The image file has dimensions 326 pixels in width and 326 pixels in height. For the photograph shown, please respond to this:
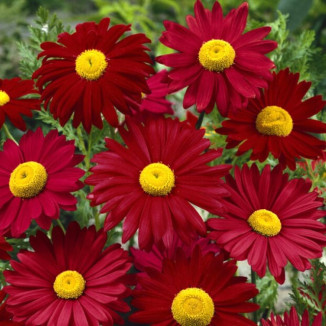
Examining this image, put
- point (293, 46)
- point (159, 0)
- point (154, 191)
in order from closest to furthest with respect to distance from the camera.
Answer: point (154, 191) → point (293, 46) → point (159, 0)

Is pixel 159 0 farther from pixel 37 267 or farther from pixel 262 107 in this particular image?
pixel 37 267

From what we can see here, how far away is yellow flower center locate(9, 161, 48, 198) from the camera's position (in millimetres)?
402

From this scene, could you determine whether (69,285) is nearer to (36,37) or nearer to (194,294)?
(194,294)

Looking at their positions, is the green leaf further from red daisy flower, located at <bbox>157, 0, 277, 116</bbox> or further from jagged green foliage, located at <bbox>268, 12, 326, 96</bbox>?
red daisy flower, located at <bbox>157, 0, 277, 116</bbox>

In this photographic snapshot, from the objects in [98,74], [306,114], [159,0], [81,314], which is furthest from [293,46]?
[159,0]

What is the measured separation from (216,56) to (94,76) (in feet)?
0.32

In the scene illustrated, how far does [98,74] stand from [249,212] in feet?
0.55

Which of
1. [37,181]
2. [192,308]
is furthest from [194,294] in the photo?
[37,181]

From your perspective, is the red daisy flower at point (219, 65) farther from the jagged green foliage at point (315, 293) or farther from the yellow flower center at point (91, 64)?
the jagged green foliage at point (315, 293)

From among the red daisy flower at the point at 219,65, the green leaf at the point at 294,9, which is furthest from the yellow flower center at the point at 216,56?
the green leaf at the point at 294,9

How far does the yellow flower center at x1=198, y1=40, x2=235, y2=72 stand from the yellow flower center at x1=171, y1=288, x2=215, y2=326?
0.18 m

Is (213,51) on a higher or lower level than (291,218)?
higher

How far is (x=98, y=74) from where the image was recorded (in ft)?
1.38

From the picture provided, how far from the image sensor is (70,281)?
413 mm
